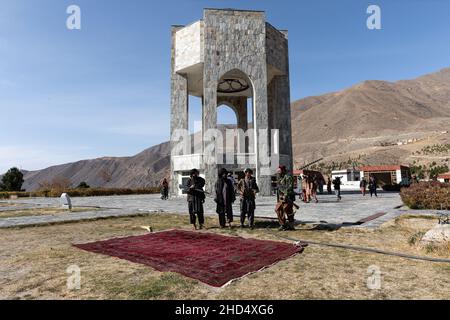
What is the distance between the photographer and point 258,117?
1025 inches

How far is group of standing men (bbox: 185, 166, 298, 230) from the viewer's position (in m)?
8.38

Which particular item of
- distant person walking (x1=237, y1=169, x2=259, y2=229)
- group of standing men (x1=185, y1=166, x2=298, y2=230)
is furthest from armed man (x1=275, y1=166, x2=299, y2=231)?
distant person walking (x1=237, y1=169, x2=259, y2=229)

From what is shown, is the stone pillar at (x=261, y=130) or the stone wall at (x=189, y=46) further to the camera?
the stone wall at (x=189, y=46)

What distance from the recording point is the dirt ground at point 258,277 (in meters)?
3.66

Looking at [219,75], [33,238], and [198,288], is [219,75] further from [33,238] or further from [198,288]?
[198,288]

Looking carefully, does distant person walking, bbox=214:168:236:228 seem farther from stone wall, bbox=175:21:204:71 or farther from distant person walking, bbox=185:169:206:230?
stone wall, bbox=175:21:204:71

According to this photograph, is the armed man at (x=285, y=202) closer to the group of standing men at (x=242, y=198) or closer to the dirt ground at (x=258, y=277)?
the group of standing men at (x=242, y=198)

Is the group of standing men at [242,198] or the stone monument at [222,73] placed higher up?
the stone monument at [222,73]

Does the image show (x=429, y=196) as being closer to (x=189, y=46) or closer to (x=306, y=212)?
(x=306, y=212)

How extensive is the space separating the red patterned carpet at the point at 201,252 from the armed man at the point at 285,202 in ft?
5.83

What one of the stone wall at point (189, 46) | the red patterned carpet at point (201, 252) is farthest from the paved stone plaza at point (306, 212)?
the stone wall at point (189, 46)

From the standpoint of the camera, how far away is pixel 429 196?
40.8ft

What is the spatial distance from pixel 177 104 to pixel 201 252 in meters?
23.8

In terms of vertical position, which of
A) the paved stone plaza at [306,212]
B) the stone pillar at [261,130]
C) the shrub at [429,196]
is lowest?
the paved stone plaza at [306,212]
